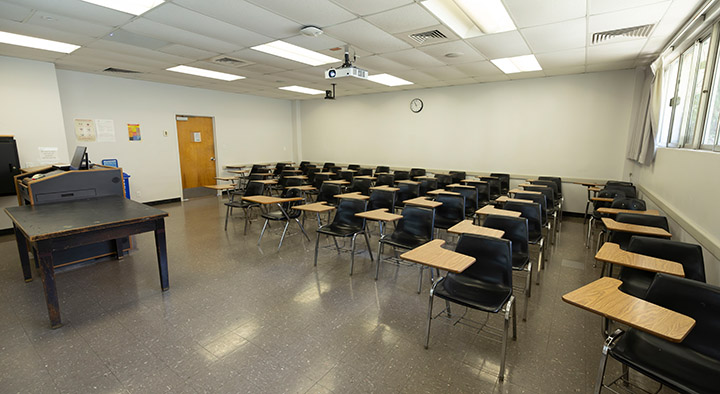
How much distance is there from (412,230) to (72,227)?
3445 millimetres

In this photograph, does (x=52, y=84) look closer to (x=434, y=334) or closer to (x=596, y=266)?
(x=434, y=334)

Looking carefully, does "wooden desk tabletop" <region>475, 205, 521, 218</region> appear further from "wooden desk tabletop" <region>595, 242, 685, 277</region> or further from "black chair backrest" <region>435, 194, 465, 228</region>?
"wooden desk tabletop" <region>595, 242, 685, 277</region>

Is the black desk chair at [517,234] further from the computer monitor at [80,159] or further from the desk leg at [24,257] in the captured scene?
the computer monitor at [80,159]

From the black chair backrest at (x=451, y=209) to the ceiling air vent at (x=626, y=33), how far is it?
9.37ft

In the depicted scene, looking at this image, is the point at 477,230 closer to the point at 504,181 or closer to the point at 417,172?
the point at 504,181

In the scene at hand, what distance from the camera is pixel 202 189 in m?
9.93

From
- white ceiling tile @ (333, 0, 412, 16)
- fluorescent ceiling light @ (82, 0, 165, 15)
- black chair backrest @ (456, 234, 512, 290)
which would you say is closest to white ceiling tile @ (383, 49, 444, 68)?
white ceiling tile @ (333, 0, 412, 16)

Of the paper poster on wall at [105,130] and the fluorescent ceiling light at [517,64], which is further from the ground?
the fluorescent ceiling light at [517,64]

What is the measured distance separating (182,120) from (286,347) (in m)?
8.50

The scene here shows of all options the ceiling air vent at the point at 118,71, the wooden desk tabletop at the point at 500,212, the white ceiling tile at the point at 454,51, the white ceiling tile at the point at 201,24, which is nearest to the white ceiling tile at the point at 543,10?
the white ceiling tile at the point at 454,51

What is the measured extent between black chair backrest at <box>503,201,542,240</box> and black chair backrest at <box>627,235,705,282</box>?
1171 millimetres

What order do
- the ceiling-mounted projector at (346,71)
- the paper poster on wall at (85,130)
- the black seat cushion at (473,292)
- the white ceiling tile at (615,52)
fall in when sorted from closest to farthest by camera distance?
the black seat cushion at (473,292), the white ceiling tile at (615,52), the ceiling-mounted projector at (346,71), the paper poster on wall at (85,130)

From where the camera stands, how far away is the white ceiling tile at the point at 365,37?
406 cm

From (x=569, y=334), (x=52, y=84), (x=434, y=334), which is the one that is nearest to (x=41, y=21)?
(x=52, y=84)
